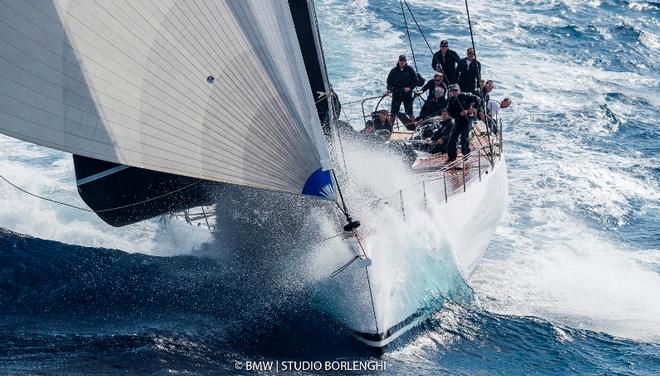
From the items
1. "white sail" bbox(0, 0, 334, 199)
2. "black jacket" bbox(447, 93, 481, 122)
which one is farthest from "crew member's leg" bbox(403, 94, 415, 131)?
"white sail" bbox(0, 0, 334, 199)

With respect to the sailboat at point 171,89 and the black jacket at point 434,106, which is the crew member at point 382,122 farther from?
the sailboat at point 171,89

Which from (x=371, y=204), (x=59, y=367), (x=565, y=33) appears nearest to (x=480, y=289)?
(x=371, y=204)

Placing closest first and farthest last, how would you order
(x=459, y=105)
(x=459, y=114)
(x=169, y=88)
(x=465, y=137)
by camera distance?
(x=169, y=88)
(x=459, y=105)
(x=459, y=114)
(x=465, y=137)

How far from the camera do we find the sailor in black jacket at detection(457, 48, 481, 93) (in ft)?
53.2

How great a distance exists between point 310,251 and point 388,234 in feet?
3.40

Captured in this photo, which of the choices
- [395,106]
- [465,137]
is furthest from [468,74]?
[465,137]

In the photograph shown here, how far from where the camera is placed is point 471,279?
15664 millimetres

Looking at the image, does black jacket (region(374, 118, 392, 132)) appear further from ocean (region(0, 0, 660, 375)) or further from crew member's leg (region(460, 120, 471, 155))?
ocean (region(0, 0, 660, 375))

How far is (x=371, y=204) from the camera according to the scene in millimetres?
13094

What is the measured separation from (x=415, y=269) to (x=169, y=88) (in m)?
4.49

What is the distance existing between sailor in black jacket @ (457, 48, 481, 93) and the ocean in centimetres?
291

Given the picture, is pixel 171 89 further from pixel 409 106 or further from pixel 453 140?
pixel 409 106

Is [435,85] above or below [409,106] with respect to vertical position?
above

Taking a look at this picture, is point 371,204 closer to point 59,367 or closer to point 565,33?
point 59,367
